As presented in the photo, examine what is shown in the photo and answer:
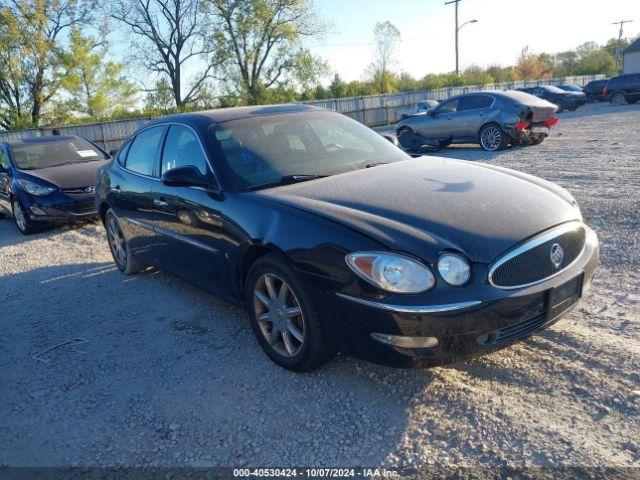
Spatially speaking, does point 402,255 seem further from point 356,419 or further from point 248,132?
point 248,132

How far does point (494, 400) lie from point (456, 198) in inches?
46.8

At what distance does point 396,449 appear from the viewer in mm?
2492

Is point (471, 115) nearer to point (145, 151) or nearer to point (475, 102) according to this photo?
point (475, 102)

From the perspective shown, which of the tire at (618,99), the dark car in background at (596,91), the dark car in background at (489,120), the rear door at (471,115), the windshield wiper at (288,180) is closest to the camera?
the windshield wiper at (288,180)

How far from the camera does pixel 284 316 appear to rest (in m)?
3.21

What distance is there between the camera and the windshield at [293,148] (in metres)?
3.74

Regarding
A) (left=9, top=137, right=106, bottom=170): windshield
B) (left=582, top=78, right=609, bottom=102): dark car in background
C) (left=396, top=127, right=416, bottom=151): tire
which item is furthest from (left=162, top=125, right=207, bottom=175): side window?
(left=582, top=78, right=609, bottom=102): dark car in background

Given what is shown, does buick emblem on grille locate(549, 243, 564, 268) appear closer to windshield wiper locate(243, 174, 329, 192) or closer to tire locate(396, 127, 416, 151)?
windshield wiper locate(243, 174, 329, 192)

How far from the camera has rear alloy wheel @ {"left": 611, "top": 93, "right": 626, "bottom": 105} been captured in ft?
98.1

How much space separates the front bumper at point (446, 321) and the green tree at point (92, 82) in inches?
1413

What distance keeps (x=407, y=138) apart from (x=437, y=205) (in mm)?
12520

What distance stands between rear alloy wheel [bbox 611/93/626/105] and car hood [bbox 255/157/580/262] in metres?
31.5

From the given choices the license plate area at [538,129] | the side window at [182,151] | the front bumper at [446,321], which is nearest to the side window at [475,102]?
the license plate area at [538,129]

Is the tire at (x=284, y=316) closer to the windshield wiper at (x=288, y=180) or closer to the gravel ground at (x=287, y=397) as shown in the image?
the gravel ground at (x=287, y=397)
